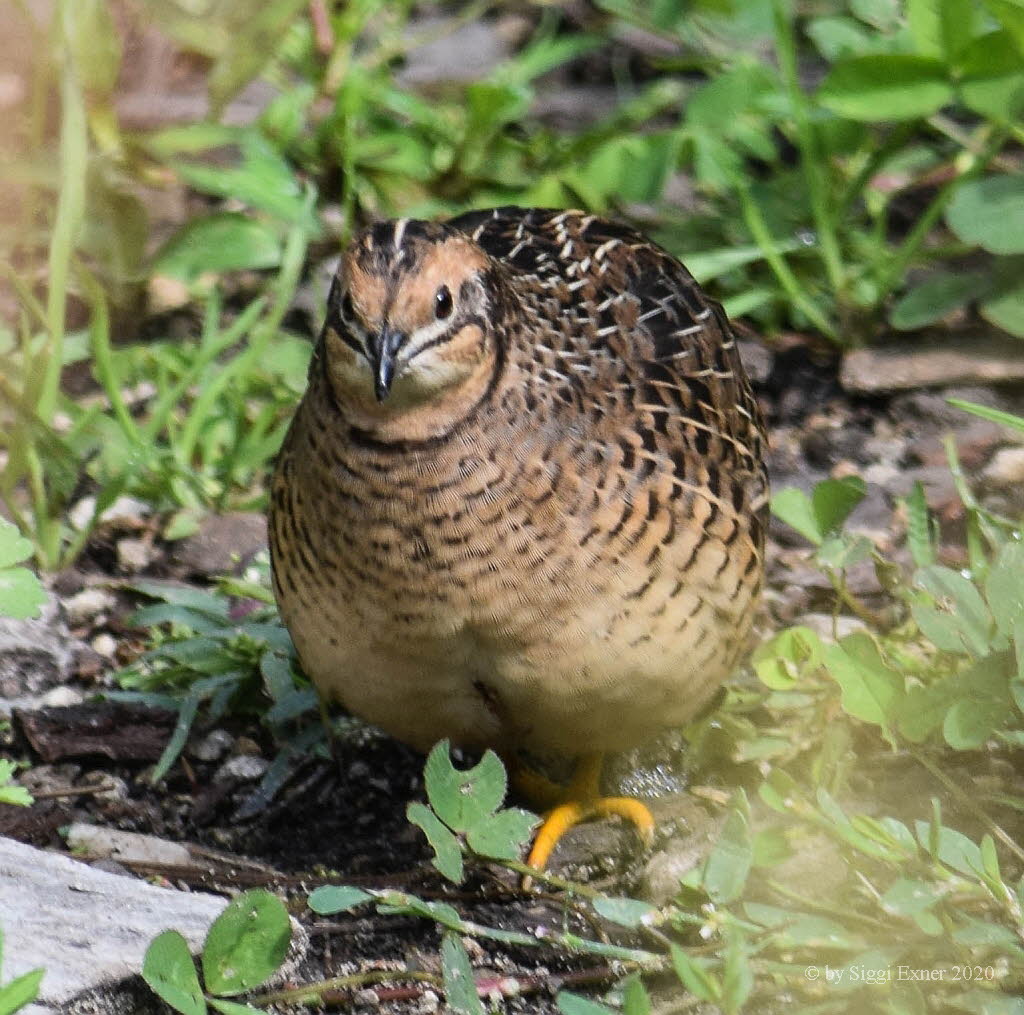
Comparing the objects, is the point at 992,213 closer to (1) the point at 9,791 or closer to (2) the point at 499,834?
(2) the point at 499,834

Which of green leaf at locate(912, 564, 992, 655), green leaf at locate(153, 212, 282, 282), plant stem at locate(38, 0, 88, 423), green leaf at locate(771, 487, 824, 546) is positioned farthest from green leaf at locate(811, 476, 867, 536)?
green leaf at locate(153, 212, 282, 282)

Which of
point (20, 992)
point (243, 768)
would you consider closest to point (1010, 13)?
point (243, 768)

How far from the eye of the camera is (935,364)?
5266 millimetres

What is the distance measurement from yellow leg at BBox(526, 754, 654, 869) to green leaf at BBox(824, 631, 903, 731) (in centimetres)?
55

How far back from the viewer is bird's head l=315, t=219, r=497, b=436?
3.20 metres

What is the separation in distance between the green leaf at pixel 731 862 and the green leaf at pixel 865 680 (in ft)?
1.76

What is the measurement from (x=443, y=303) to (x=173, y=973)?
4.10ft

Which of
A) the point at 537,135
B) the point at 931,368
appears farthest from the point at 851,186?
the point at 537,135

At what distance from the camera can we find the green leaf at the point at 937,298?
5.13 metres

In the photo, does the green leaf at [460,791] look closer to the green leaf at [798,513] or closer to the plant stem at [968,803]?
the plant stem at [968,803]

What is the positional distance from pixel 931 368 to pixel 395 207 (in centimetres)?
173

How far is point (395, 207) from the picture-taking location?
567 cm

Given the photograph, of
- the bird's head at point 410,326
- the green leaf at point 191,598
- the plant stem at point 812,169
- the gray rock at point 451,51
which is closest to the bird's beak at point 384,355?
the bird's head at point 410,326

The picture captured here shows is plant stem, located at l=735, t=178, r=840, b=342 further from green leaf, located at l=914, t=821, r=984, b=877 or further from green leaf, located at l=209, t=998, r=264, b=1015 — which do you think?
green leaf, located at l=209, t=998, r=264, b=1015
